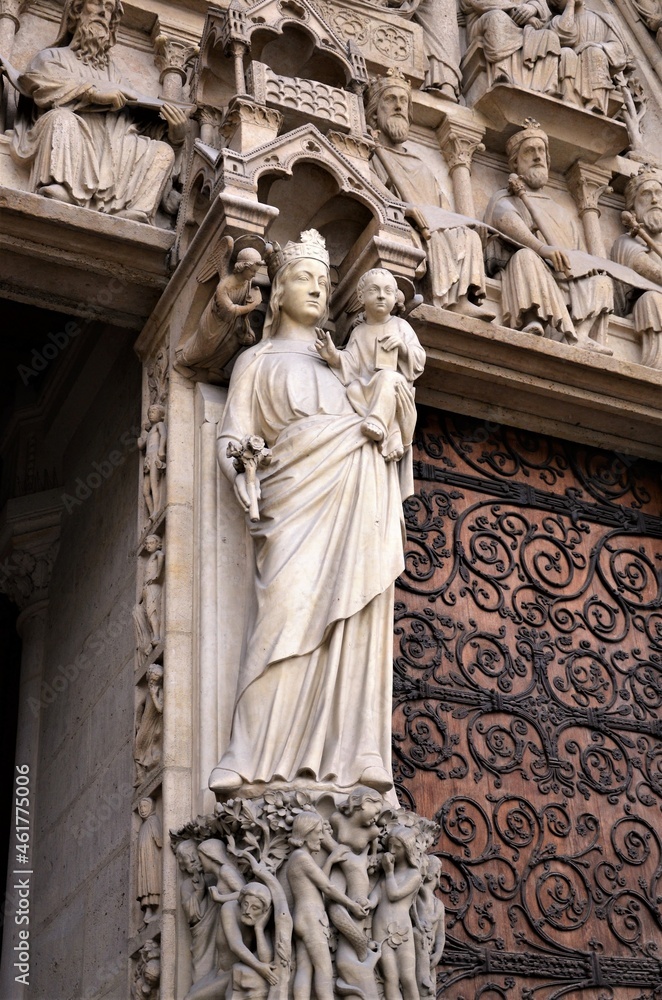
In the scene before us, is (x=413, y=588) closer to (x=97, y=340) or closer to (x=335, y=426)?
(x=335, y=426)

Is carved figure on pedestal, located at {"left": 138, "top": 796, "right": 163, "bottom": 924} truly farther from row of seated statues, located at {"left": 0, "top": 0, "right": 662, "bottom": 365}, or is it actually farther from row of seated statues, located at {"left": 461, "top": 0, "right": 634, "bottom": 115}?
row of seated statues, located at {"left": 461, "top": 0, "right": 634, "bottom": 115}

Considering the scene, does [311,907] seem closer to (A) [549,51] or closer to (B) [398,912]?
(B) [398,912]

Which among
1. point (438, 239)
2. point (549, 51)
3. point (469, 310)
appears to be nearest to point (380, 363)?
point (469, 310)

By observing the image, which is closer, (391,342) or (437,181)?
(391,342)

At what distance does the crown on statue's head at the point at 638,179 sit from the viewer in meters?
6.86

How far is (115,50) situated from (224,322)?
178 centimetres

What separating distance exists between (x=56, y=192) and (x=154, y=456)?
1.08 metres

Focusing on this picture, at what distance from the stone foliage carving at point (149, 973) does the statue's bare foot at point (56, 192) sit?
9.05 ft

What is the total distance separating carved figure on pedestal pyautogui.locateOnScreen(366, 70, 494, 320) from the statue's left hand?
0.85 meters

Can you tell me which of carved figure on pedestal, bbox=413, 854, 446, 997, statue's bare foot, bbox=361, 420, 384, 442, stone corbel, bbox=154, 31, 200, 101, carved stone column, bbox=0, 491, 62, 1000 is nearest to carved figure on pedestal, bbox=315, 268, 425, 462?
statue's bare foot, bbox=361, 420, 384, 442

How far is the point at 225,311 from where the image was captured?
4.90 meters

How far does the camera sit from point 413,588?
18.7 ft

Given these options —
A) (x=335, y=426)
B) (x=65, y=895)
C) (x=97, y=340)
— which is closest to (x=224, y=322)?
(x=335, y=426)

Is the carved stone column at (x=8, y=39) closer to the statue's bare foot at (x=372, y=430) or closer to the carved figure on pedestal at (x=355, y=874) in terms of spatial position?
the statue's bare foot at (x=372, y=430)
